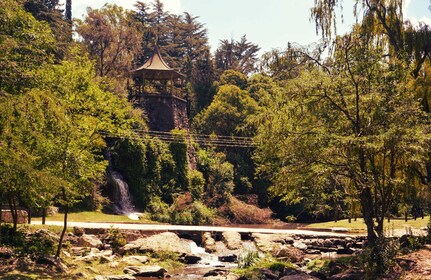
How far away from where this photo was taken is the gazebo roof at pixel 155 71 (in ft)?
141

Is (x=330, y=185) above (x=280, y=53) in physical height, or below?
below

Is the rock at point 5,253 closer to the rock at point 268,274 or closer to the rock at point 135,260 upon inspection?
the rock at point 135,260

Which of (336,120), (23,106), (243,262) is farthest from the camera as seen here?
(243,262)

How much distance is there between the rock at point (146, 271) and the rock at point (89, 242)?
317 cm

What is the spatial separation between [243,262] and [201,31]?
6096 centimetres

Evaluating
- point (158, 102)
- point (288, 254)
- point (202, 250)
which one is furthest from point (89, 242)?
point (158, 102)

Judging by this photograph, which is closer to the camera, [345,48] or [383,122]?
[383,122]

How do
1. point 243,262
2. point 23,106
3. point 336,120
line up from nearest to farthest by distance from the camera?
point 23,106, point 336,120, point 243,262

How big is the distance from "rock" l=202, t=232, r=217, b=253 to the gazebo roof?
79.4 feet

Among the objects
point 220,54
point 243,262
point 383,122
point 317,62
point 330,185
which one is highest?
point 220,54

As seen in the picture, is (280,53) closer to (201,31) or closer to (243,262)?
Result: (243,262)

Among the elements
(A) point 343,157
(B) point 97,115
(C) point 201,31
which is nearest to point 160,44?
(C) point 201,31

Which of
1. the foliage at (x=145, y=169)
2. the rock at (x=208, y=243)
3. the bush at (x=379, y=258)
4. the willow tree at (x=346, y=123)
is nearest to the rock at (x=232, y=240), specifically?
the rock at (x=208, y=243)

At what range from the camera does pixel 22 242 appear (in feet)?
48.9
